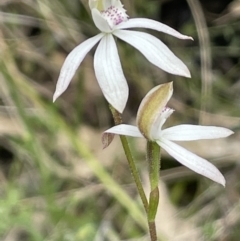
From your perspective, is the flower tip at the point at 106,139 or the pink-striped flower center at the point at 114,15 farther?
the pink-striped flower center at the point at 114,15

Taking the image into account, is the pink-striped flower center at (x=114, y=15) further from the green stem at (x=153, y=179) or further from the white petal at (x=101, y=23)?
the green stem at (x=153, y=179)

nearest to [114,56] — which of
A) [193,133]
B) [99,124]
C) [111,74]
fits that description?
[111,74]

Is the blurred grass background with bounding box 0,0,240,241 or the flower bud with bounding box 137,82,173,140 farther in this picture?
the blurred grass background with bounding box 0,0,240,241

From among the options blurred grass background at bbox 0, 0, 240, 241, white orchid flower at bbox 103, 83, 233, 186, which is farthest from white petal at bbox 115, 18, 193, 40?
blurred grass background at bbox 0, 0, 240, 241

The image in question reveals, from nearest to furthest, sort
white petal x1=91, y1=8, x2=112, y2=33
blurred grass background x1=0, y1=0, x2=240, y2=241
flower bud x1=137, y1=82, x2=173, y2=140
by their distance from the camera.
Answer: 1. flower bud x1=137, y1=82, x2=173, y2=140
2. white petal x1=91, y1=8, x2=112, y2=33
3. blurred grass background x1=0, y1=0, x2=240, y2=241

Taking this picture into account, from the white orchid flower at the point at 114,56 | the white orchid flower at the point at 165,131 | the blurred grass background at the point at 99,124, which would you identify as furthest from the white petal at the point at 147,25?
the blurred grass background at the point at 99,124

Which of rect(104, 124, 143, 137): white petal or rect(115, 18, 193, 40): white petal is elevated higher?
rect(115, 18, 193, 40): white petal

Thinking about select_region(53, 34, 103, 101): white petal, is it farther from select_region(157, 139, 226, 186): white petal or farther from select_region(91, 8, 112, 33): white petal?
select_region(157, 139, 226, 186): white petal

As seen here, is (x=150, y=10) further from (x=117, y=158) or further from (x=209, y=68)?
(x=117, y=158)
